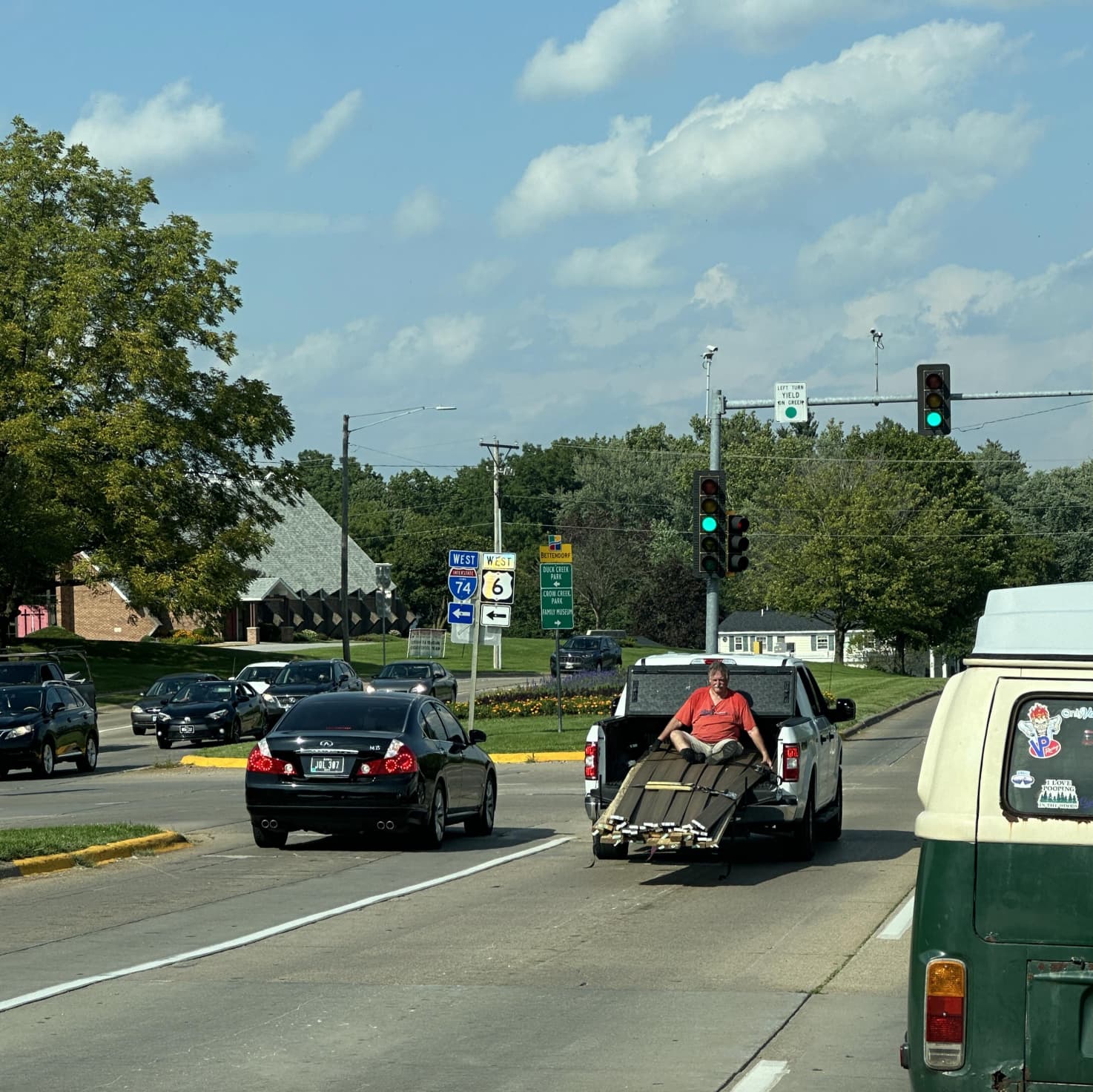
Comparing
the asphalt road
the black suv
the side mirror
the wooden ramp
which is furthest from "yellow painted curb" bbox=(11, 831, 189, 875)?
the black suv

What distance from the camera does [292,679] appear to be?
137 ft

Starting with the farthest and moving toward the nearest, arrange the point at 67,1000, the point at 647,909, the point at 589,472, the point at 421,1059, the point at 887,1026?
1. the point at 589,472
2. the point at 647,909
3. the point at 67,1000
4. the point at 887,1026
5. the point at 421,1059

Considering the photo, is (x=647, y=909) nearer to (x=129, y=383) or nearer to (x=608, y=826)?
(x=608, y=826)

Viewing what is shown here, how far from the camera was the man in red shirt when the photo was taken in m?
14.7

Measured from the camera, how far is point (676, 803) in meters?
13.8

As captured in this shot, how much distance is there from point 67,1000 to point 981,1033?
566 cm

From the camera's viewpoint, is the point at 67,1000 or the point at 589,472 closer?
the point at 67,1000

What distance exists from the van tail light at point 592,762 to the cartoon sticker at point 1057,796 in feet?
33.7

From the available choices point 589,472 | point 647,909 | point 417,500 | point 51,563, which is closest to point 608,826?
point 647,909

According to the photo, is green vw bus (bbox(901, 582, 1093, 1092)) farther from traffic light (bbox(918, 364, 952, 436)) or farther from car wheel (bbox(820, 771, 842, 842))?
traffic light (bbox(918, 364, 952, 436))

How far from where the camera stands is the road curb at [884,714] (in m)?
37.0

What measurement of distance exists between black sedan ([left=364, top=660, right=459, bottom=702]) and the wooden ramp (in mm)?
29343

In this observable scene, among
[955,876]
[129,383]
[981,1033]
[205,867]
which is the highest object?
[129,383]

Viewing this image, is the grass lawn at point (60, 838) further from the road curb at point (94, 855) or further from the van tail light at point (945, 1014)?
the van tail light at point (945, 1014)
